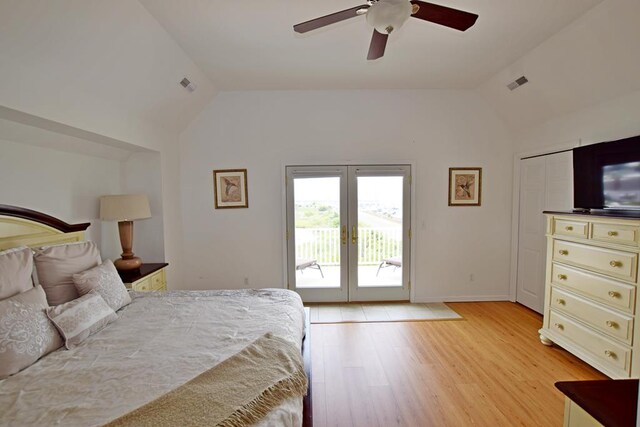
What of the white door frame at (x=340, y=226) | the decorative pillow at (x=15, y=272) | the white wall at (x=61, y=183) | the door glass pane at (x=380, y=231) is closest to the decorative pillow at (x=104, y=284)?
the decorative pillow at (x=15, y=272)

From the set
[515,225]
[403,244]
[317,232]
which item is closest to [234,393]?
[317,232]

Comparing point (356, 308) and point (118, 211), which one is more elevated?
point (118, 211)

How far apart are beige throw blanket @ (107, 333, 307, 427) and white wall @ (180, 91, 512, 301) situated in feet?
9.04

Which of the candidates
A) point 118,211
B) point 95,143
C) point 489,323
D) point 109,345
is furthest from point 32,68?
point 489,323

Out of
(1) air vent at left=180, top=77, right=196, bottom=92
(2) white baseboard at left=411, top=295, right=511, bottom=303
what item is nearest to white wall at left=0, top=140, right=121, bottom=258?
(1) air vent at left=180, top=77, right=196, bottom=92

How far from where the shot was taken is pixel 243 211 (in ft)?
13.7

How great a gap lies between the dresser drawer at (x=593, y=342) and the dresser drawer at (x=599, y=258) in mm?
542

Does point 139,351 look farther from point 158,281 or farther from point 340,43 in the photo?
point 340,43

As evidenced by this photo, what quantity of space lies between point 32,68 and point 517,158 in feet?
17.1

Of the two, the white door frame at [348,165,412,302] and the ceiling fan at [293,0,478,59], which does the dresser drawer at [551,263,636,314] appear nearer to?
the white door frame at [348,165,412,302]

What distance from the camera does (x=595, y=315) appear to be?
7.98 feet

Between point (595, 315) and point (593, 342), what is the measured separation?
0.78ft

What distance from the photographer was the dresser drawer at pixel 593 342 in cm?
222

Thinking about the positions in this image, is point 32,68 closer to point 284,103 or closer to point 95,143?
point 95,143
